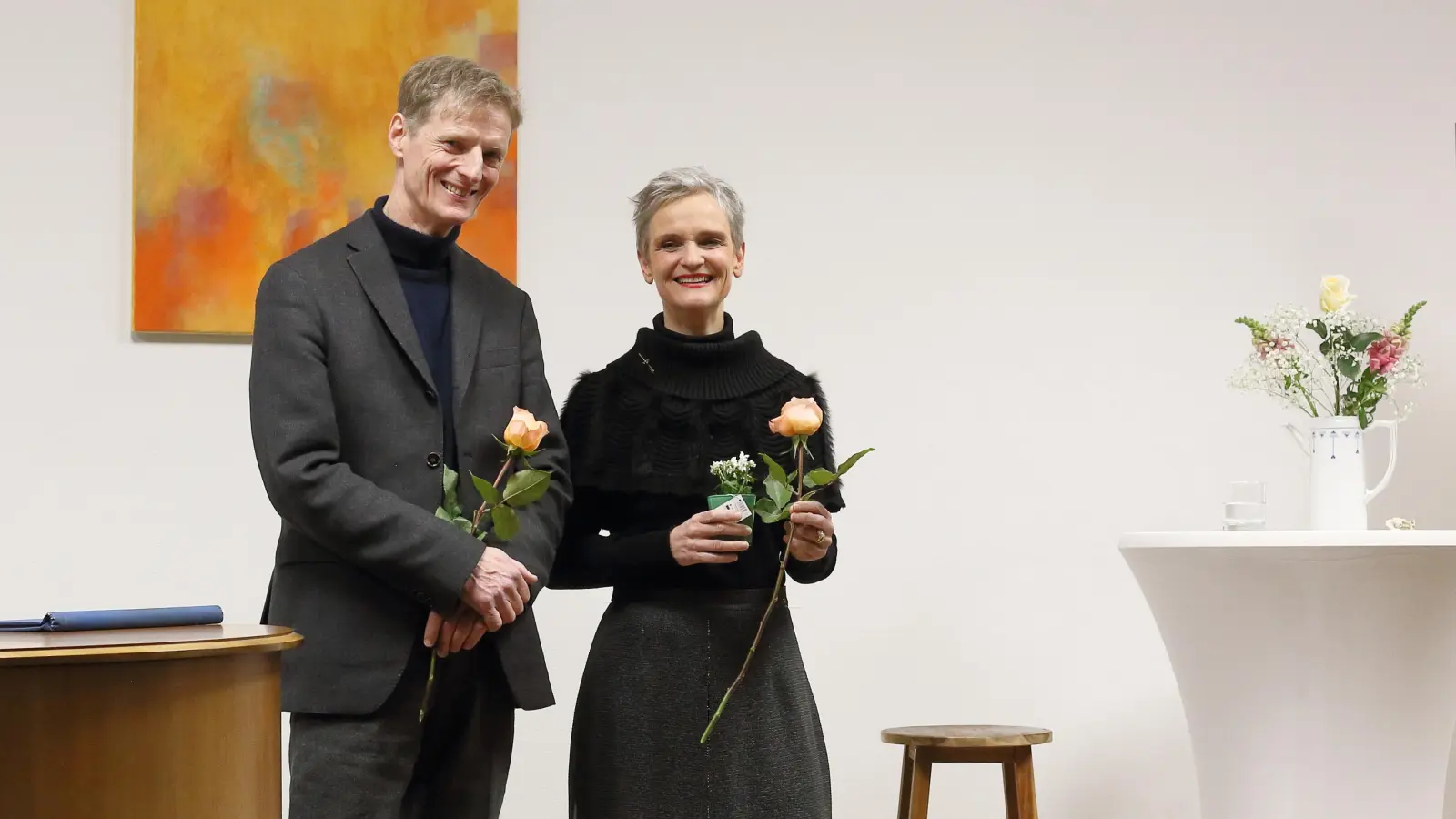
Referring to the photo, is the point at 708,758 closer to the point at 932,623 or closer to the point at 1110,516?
the point at 932,623

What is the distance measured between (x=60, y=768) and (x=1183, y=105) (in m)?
3.21

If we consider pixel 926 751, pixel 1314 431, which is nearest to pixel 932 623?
pixel 926 751

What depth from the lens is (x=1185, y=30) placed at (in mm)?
3666

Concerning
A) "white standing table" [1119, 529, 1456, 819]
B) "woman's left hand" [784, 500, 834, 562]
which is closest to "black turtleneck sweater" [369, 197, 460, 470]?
"woman's left hand" [784, 500, 834, 562]

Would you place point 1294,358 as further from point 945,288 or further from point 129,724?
point 129,724

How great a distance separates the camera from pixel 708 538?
1.92 meters

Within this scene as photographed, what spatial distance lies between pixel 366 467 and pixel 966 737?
1387 mm

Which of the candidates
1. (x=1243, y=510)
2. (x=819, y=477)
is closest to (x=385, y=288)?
(x=819, y=477)

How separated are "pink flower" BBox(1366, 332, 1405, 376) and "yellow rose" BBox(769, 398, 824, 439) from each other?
171 cm

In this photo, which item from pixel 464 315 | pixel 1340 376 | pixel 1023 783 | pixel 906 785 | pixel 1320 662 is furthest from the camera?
pixel 1340 376

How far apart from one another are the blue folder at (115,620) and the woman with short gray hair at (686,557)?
0.61m

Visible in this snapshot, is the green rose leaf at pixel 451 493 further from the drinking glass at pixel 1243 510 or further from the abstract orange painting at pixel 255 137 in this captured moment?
the drinking glass at pixel 1243 510

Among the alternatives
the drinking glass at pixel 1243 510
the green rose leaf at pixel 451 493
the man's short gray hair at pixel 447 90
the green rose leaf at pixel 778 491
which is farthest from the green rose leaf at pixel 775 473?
the drinking glass at pixel 1243 510

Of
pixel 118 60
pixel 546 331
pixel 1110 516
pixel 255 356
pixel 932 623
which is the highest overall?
pixel 118 60
